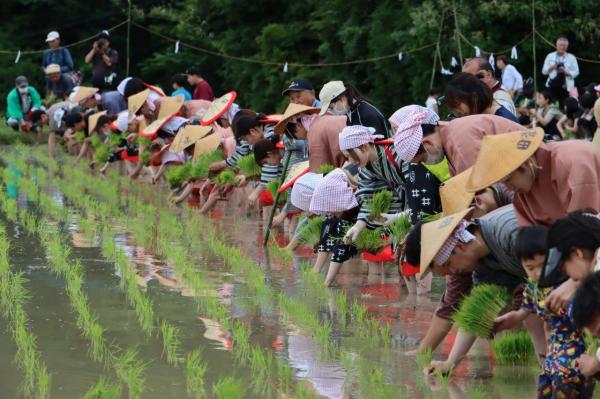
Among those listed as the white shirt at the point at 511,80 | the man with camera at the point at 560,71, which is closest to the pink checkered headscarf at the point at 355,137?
the man with camera at the point at 560,71

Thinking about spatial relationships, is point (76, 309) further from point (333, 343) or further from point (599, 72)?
point (599, 72)

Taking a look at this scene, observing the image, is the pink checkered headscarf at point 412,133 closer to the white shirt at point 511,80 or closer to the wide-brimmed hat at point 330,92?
the wide-brimmed hat at point 330,92

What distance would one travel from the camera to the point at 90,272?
919 cm

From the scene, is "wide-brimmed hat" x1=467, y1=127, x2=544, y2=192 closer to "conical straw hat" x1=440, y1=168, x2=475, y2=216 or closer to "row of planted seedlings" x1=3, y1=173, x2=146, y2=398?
"conical straw hat" x1=440, y1=168, x2=475, y2=216

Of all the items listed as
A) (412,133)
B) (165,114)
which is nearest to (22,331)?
(412,133)

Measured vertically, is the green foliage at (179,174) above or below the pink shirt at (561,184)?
below

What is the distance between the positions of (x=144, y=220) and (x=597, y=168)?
7.18 meters

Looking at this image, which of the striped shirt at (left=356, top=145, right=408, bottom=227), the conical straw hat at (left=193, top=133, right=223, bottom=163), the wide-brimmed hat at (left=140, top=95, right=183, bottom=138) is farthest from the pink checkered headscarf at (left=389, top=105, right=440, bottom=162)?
the wide-brimmed hat at (left=140, top=95, right=183, bottom=138)

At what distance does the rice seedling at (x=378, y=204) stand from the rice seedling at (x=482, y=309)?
105 inches

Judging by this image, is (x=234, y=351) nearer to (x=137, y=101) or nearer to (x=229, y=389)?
(x=229, y=389)

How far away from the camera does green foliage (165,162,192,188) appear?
13.5 m

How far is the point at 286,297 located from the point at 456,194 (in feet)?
6.34

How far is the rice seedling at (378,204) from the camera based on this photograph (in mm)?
8469

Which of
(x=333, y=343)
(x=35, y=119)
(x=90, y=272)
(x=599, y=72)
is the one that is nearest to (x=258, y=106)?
(x=35, y=119)
